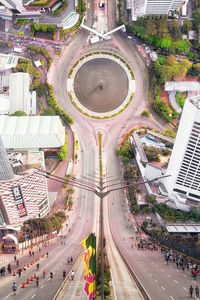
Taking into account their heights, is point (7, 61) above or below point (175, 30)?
below

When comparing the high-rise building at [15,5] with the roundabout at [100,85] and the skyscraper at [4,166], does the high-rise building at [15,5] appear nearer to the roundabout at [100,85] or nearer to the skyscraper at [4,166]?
the roundabout at [100,85]

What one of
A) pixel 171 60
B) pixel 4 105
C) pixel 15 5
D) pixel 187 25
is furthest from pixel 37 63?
pixel 187 25

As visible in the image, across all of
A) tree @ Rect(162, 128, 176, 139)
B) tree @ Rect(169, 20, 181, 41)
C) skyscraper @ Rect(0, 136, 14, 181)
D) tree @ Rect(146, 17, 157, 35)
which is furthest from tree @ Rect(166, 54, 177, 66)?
skyscraper @ Rect(0, 136, 14, 181)

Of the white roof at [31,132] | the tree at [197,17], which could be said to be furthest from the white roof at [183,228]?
the tree at [197,17]

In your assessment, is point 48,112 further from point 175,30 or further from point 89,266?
point 89,266

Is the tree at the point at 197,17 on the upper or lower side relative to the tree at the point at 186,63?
upper

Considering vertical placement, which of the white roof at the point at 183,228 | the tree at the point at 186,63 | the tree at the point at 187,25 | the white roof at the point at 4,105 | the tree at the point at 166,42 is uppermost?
the tree at the point at 187,25

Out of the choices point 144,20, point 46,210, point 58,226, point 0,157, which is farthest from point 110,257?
point 144,20
